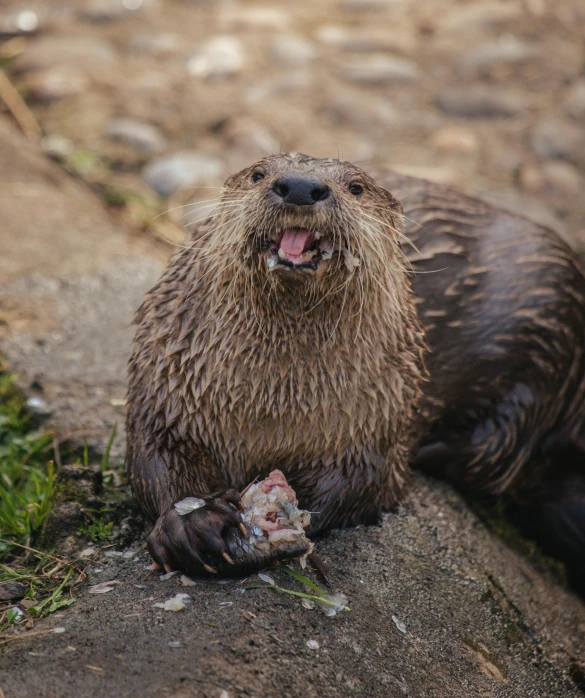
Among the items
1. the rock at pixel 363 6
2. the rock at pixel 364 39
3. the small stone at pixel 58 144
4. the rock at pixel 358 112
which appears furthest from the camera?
the rock at pixel 363 6

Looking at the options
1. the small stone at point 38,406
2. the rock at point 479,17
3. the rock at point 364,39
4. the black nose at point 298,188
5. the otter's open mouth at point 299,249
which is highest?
the rock at point 479,17

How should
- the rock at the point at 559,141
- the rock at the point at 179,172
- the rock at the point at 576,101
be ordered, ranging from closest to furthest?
the rock at the point at 179,172, the rock at the point at 559,141, the rock at the point at 576,101

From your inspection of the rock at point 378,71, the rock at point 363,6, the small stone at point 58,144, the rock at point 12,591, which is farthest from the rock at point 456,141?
the rock at point 12,591

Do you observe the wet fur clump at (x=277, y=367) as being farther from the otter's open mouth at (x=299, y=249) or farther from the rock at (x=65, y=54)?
the rock at (x=65, y=54)

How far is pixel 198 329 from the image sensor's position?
226cm

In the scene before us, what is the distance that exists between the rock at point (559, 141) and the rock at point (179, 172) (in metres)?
1.83

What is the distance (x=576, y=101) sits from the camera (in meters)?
5.57

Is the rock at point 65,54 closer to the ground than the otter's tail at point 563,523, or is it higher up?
higher up

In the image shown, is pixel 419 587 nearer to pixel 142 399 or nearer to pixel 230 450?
pixel 230 450

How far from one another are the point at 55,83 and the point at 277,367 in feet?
12.0

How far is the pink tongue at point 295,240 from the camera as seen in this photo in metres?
2.01

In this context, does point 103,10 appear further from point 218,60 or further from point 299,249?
point 299,249

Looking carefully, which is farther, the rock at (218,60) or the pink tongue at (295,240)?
the rock at (218,60)

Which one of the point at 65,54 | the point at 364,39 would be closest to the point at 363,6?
the point at 364,39
